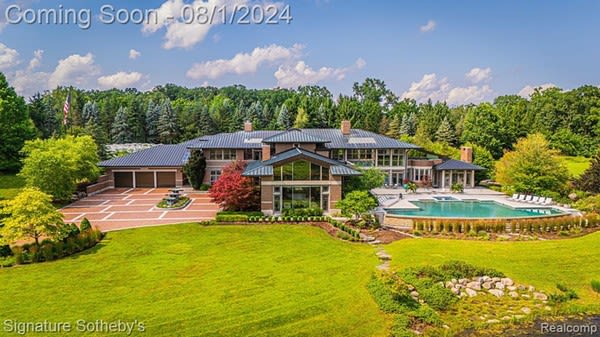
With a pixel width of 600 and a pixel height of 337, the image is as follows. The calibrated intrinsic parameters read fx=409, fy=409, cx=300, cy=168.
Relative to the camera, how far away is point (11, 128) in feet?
120

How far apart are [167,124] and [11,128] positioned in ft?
95.6

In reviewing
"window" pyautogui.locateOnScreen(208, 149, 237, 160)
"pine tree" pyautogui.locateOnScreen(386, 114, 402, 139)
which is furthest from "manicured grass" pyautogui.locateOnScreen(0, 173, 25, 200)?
"pine tree" pyautogui.locateOnScreen(386, 114, 402, 139)

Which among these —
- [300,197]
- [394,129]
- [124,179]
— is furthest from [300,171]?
[394,129]

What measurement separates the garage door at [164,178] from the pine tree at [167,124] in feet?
97.8

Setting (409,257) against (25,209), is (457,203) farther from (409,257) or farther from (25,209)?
(25,209)

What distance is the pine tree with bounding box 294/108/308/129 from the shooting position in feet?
207

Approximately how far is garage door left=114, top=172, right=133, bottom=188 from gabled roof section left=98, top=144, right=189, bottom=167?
105 cm

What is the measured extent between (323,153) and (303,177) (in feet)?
24.9

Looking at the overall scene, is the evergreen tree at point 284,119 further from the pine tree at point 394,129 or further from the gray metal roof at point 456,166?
the gray metal roof at point 456,166

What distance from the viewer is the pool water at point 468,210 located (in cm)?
2520

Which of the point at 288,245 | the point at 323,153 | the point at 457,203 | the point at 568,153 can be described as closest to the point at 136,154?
the point at 323,153

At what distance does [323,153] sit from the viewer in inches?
1284

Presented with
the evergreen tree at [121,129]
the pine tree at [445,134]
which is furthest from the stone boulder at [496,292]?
the evergreen tree at [121,129]

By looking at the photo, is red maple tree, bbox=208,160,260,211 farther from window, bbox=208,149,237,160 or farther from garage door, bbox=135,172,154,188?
garage door, bbox=135,172,154,188
